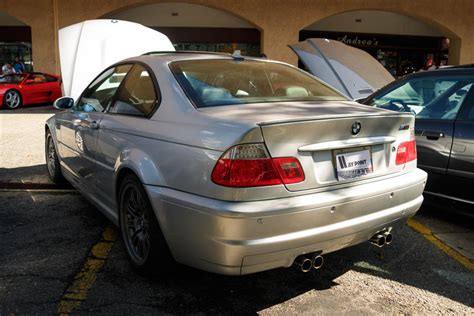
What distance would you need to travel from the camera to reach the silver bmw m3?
248 centimetres

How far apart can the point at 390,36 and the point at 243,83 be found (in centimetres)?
2241

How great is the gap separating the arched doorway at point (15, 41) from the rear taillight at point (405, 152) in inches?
843

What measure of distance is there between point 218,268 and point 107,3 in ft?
57.3

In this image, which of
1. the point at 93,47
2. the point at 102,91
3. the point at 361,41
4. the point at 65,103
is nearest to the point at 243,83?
the point at 102,91

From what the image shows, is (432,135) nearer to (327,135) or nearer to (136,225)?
(327,135)

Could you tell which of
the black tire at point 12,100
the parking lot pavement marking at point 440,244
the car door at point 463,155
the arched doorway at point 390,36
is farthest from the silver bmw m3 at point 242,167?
the arched doorway at point 390,36

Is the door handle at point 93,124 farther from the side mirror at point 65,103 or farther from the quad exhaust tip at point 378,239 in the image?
the quad exhaust tip at point 378,239

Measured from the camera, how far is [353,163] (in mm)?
2789

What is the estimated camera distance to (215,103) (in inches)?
118

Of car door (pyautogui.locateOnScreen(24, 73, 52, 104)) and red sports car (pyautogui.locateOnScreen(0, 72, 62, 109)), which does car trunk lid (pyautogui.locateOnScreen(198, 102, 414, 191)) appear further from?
car door (pyautogui.locateOnScreen(24, 73, 52, 104))

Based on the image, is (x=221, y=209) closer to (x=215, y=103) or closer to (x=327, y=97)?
(x=215, y=103)

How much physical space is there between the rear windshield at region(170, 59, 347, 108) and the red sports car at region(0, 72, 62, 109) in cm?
1325

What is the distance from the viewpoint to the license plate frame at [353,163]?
271 centimetres

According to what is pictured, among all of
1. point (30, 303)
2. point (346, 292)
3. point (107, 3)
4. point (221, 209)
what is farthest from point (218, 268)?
point (107, 3)
